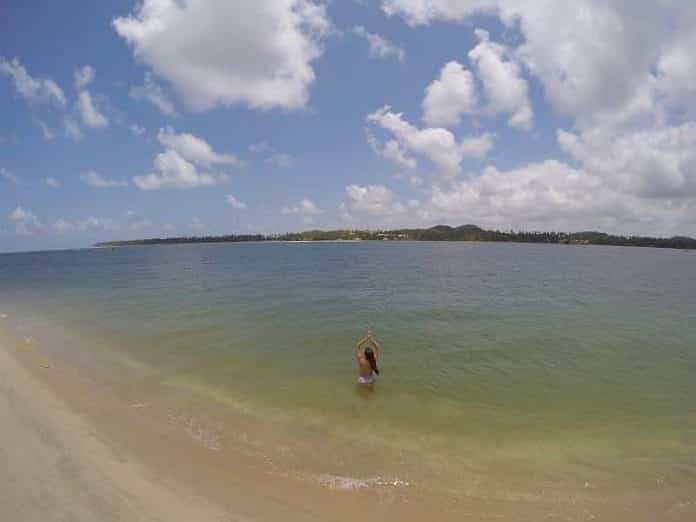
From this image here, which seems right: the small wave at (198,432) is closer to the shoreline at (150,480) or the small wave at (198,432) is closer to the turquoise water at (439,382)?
the shoreline at (150,480)

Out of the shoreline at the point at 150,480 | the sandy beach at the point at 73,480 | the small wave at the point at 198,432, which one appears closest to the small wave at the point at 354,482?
the shoreline at the point at 150,480

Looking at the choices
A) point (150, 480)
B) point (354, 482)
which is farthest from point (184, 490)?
point (354, 482)

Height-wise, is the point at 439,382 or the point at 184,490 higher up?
the point at 184,490

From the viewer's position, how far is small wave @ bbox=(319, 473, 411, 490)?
8.34 meters

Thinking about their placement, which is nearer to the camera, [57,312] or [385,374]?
[385,374]

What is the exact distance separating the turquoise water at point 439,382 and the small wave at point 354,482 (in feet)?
0.28

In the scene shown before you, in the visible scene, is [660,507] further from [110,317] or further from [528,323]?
[110,317]

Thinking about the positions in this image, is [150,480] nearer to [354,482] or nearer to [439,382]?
[354,482]

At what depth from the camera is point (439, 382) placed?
1489cm

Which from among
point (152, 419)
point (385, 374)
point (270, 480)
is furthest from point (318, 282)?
point (270, 480)

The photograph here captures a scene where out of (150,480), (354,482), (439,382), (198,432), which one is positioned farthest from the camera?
(439,382)

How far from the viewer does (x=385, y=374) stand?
15836mm

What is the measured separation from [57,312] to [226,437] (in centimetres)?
2871

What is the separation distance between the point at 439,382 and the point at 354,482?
745 cm
